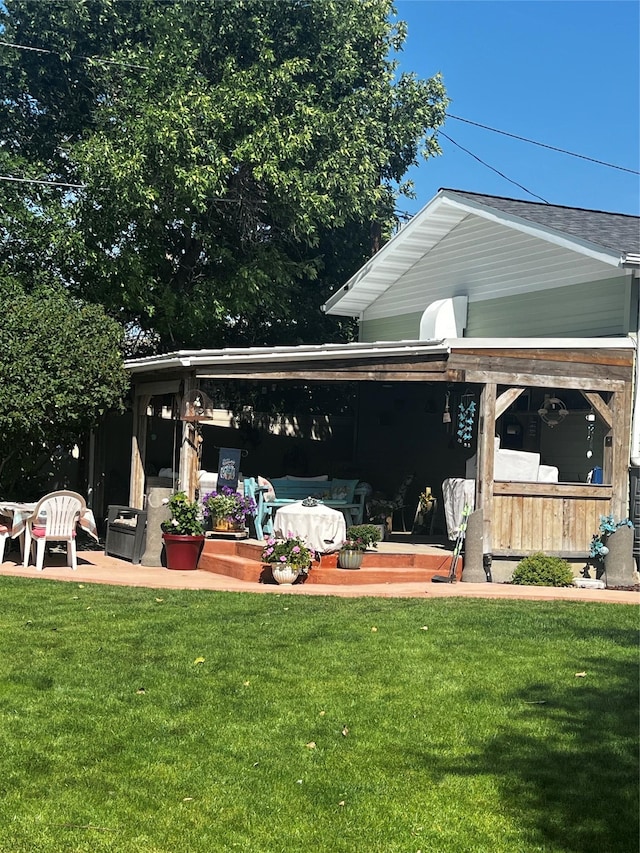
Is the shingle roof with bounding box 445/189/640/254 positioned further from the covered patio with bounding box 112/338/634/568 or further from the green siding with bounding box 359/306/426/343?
the green siding with bounding box 359/306/426/343

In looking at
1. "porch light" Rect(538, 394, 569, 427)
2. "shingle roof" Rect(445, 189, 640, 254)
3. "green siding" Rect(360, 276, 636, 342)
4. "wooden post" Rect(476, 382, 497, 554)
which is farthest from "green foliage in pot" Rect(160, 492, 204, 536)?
"shingle roof" Rect(445, 189, 640, 254)

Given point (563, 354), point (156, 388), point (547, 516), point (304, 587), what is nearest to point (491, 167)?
point (156, 388)

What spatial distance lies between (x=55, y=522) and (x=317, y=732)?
290 inches

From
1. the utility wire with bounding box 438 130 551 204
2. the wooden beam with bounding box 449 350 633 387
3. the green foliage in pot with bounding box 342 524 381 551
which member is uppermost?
the utility wire with bounding box 438 130 551 204

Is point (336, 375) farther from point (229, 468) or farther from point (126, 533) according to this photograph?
point (126, 533)

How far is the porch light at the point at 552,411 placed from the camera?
43.7 ft

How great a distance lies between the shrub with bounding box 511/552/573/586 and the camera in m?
11.3

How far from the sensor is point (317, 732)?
5297mm

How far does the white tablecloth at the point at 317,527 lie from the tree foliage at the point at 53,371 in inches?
144

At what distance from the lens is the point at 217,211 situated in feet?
62.5

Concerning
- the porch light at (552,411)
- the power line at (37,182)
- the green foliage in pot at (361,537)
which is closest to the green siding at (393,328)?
the porch light at (552,411)

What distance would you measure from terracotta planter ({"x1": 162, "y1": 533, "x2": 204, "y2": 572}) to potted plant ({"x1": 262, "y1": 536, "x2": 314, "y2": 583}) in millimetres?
1559

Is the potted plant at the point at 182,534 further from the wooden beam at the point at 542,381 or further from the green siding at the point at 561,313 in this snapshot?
the green siding at the point at 561,313

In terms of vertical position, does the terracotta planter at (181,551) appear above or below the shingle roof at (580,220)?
below
